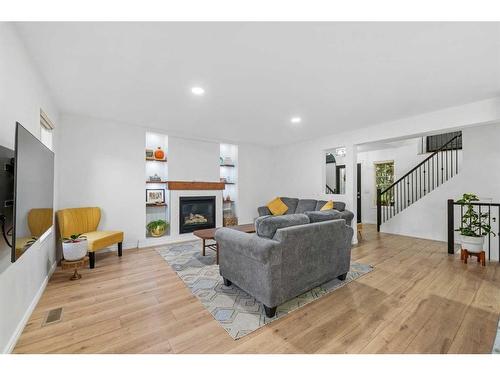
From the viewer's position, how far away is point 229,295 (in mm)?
2498

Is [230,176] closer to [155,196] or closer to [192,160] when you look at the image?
[192,160]

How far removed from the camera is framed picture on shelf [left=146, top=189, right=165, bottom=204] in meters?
4.98

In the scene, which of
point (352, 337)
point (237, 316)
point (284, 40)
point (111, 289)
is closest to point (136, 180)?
point (111, 289)

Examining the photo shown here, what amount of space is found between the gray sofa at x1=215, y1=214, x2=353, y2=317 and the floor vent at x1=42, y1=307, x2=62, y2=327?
5.39ft

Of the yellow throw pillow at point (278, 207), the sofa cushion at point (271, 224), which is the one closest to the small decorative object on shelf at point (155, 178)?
the yellow throw pillow at point (278, 207)

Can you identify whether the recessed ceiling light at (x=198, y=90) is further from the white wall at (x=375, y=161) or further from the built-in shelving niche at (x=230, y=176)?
the white wall at (x=375, y=161)

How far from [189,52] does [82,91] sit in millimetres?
1958

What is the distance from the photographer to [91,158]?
412 cm

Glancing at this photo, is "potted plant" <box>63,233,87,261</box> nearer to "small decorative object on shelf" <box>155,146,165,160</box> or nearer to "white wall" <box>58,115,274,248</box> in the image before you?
"white wall" <box>58,115,274,248</box>

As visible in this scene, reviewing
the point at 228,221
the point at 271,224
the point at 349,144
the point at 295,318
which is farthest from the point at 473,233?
Result: the point at 228,221

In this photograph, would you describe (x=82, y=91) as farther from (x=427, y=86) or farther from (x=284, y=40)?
(x=427, y=86)

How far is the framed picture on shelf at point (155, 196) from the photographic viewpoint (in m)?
4.98
